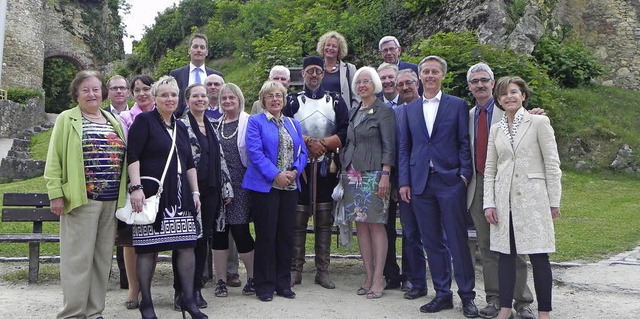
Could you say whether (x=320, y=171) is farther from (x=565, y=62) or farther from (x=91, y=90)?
(x=565, y=62)

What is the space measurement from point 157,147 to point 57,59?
30.8m

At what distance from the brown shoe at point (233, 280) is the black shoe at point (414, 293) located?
1.63 meters

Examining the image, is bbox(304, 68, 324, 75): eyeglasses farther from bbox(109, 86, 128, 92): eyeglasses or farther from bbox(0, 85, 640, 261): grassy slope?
bbox(0, 85, 640, 261): grassy slope

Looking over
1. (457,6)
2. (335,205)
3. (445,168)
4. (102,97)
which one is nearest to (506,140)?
(445,168)

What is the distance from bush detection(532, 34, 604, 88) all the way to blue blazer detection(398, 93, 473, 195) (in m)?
9.47

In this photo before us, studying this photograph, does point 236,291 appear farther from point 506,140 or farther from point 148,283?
point 506,140

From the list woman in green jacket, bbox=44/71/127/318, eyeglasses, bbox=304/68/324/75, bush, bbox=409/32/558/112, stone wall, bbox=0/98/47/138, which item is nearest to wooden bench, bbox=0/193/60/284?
woman in green jacket, bbox=44/71/127/318

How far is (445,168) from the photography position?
16.5ft

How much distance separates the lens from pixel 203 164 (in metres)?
5.00

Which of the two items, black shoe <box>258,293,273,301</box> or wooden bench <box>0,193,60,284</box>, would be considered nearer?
black shoe <box>258,293,273,301</box>

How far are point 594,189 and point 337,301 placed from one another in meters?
7.38

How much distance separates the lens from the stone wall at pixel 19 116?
19469 millimetres

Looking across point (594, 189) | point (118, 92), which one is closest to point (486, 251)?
point (118, 92)

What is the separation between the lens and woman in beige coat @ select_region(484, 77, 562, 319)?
14.5 ft
